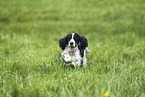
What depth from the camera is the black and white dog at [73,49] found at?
291 centimetres

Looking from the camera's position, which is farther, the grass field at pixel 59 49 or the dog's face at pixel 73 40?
the dog's face at pixel 73 40

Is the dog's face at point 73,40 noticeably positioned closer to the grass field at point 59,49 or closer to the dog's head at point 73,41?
the dog's head at point 73,41

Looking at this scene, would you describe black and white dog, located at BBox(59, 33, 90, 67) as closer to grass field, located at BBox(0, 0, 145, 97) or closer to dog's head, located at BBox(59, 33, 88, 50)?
dog's head, located at BBox(59, 33, 88, 50)

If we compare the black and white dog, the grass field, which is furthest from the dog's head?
the grass field

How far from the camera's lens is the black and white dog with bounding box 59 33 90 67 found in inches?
114

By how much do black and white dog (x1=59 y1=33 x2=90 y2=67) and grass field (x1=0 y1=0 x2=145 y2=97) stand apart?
0.15 metres

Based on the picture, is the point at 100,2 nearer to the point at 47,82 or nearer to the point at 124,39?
the point at 124,39

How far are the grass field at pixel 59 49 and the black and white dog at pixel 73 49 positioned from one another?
153 millimetres

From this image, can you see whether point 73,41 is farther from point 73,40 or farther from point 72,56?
point 72,56


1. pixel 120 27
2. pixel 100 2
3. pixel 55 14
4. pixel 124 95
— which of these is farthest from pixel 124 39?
pixel 100 2

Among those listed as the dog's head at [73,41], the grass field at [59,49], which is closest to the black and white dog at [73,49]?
the dog's head at [73,41]

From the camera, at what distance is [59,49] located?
4.09m

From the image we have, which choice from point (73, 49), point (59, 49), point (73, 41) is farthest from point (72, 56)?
point (59, 49)

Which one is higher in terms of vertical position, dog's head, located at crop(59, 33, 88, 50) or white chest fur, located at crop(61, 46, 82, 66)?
dog's head, located at crop(59, 33, 88, 50)
